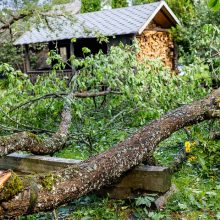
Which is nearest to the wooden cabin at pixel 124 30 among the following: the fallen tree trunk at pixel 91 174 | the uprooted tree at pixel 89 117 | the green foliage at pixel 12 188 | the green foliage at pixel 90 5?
the uprooted tree at pixel 89 117

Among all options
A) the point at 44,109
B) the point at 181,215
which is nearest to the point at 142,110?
the point at 44,109

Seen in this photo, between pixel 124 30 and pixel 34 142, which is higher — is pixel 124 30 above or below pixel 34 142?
above

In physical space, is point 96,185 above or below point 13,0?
below

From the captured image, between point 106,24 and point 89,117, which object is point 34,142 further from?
point 106,24

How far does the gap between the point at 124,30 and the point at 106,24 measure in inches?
59.7

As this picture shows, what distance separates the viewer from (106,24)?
14.6m

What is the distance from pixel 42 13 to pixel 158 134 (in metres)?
9.75

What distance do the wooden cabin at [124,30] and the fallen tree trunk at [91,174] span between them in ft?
31.0

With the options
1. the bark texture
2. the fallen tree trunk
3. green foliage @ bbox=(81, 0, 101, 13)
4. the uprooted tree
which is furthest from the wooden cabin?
green foliage @ bbox=(81, 0, 101, 13)

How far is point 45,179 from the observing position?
7.63 feet

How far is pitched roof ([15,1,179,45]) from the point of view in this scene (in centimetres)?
1326

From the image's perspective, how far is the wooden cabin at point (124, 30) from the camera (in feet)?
44.9

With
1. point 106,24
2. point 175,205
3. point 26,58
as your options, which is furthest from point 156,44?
point 175,205

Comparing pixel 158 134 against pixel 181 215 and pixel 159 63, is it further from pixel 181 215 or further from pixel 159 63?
pixel 159 63
